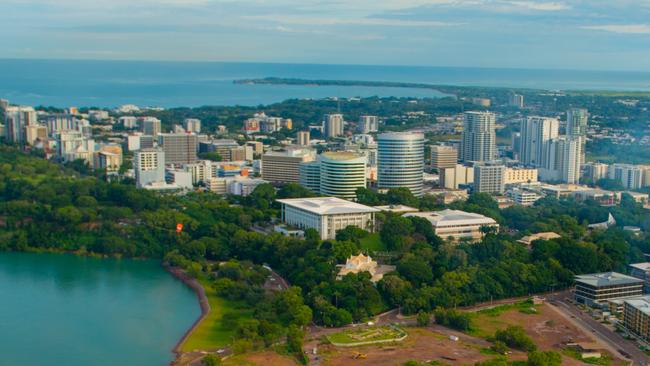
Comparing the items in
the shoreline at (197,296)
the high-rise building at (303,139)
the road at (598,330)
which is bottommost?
the shoreline at (197,296)

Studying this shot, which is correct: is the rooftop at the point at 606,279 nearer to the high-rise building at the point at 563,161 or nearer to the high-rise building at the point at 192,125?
the high-rise building at the point at 563,161

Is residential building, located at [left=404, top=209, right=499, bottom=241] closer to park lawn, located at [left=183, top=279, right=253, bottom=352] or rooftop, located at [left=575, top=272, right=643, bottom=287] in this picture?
rooftop, located at [left=575, top=272, right=643, bottom=287]

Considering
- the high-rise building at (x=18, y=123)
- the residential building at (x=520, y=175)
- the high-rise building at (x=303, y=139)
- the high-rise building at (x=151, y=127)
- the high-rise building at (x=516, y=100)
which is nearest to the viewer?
the residential building at (x=520, y=175)

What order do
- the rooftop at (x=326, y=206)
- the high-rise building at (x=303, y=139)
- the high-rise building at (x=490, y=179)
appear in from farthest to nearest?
the high-rise building at (x=303, y=139)
the high-rise building at (x=490, y=179)
the rooftop at (x=326, y=206)

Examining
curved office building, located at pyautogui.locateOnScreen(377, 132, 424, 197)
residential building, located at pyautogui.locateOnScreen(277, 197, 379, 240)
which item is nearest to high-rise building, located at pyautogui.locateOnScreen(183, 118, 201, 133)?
curved office building, located at pyautogui.locateOnScreen(377, 132, 424, 197)

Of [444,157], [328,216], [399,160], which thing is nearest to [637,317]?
[328,216]

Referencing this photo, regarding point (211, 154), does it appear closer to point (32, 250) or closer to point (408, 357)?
point (32, 250)

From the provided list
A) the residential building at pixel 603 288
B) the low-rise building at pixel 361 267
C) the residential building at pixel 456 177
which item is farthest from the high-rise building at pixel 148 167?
the residential building at pixel 603 288

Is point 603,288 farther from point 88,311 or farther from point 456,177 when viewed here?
point 456,177
